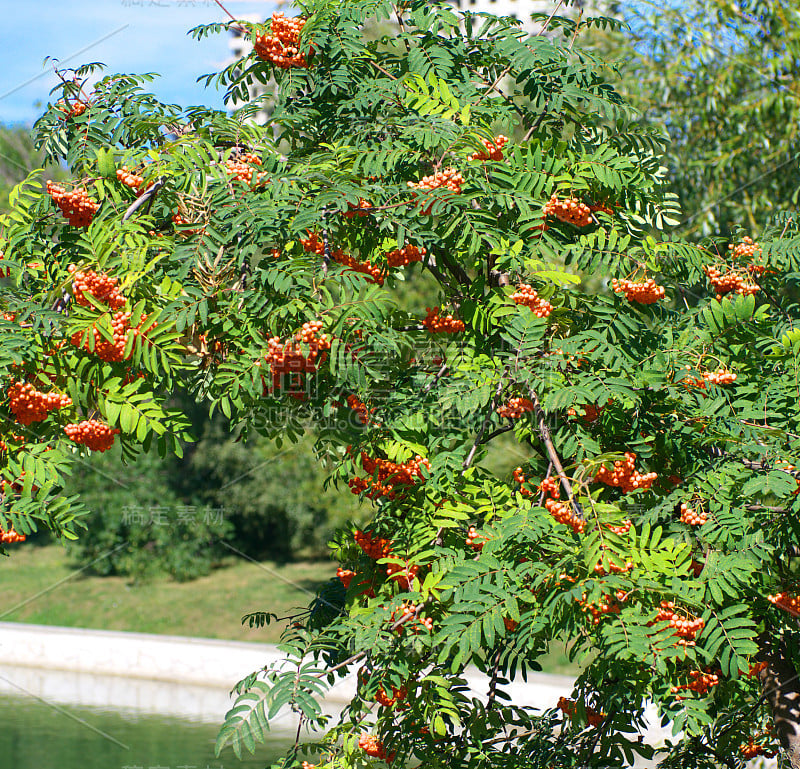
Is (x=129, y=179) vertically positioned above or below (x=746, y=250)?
above

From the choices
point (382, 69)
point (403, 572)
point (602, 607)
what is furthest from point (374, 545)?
point (382, 69)

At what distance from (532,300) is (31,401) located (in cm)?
142

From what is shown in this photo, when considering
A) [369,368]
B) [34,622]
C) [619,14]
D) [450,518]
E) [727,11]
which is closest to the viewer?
[369,368]

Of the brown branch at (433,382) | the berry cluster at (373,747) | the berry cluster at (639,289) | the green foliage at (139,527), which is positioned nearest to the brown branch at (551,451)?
the brown branch at (433,382)

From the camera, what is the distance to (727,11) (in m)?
6.97

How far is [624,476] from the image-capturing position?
95.6 inches

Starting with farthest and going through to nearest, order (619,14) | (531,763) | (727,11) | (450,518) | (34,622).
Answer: (34,622) → (619,14) → (727,11) → (531,763) → (450,518)

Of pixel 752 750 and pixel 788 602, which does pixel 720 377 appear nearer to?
pixel 788 602

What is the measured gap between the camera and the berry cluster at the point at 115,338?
2148 mm

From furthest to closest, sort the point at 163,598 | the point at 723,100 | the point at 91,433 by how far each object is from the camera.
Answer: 1. the point at 163,598
2. the point at 723,100
3. the point at 91,433

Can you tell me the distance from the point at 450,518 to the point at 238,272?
957mm

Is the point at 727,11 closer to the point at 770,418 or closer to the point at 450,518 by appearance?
the point at 770,418

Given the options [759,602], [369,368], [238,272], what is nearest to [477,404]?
[369,368]

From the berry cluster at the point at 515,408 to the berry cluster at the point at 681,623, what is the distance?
0.74 metres
